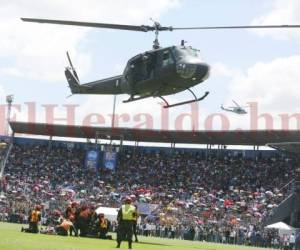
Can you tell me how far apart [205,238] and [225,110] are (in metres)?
20.7

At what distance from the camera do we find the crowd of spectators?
45.8m

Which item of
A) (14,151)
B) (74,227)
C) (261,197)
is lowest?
(74,227)

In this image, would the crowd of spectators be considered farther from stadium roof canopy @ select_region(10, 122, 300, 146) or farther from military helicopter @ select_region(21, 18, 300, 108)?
military helicopter @ select_region(21, 18, 300, 108)

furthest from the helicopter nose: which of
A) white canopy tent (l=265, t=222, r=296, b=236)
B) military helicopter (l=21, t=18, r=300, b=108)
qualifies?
white canopy tent (l=265, t=222, r=296, b=236)

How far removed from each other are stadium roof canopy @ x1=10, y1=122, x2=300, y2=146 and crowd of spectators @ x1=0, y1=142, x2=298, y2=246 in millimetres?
1477

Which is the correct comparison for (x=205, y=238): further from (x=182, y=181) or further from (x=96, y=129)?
(x=96, y=129)

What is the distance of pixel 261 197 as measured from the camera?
51.0 m

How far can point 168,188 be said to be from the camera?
57.6 m

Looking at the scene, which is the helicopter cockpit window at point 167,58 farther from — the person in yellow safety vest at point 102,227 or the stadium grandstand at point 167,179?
the stadium grandstand at point 167,179

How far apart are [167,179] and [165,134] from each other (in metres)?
5.68

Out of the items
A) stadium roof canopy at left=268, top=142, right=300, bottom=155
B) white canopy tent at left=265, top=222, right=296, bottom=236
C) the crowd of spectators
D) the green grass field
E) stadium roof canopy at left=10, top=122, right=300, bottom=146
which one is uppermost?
stadium roof canopy at left=10, top=122, right=300, bottom=146

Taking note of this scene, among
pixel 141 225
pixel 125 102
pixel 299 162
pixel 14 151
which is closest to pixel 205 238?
pixel 141 225

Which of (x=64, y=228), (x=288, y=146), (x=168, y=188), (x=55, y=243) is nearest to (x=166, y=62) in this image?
(x=64, y=228)

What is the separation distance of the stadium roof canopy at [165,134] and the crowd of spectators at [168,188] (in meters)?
1.48
